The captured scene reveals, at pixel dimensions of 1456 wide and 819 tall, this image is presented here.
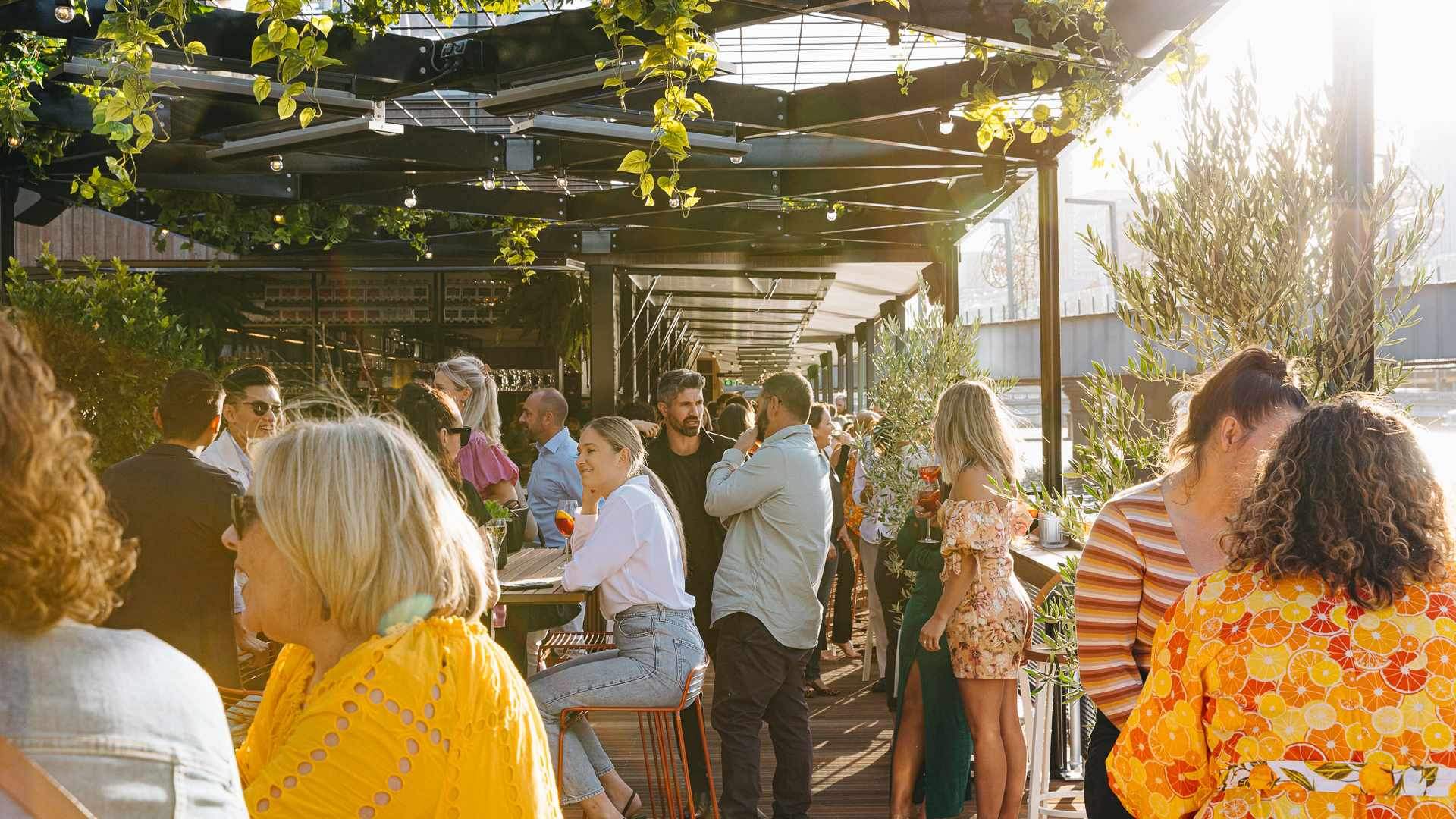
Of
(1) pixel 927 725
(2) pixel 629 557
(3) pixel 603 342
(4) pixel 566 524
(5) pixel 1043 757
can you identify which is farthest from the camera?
(3) pixel 603 342

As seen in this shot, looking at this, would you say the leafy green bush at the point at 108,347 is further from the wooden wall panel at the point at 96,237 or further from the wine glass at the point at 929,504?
the wooden wall panel at the point at 96,237

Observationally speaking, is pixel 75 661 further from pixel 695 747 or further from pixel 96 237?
pixel 96 237

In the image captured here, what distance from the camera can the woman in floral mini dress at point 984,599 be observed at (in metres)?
4.20

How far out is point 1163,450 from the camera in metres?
3.04

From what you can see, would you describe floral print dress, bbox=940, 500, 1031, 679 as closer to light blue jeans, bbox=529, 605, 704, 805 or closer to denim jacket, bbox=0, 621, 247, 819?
light blue jeans, bbox=529, 605, 704, 805

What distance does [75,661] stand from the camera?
932 millimetres

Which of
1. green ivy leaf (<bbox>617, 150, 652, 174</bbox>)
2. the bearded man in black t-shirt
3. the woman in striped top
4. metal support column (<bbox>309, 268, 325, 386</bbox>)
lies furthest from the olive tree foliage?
metal support column (<bbox>309, 268, 325, 386</bbox>)

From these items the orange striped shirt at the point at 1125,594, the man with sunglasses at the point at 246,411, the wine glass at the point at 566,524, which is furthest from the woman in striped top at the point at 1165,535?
the man with sunglasses at the point at 246,411

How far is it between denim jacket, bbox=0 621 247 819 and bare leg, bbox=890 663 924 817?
3.79 m

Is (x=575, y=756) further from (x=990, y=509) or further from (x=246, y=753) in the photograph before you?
(x=246, y=753)

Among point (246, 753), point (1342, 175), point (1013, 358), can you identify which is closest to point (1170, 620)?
point (1342, 175)

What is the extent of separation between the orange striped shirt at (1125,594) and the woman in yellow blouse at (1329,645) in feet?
1.70

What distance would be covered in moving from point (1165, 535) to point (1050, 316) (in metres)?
4.35

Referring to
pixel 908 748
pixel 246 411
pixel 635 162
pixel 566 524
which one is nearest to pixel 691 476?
pixel 566 524
